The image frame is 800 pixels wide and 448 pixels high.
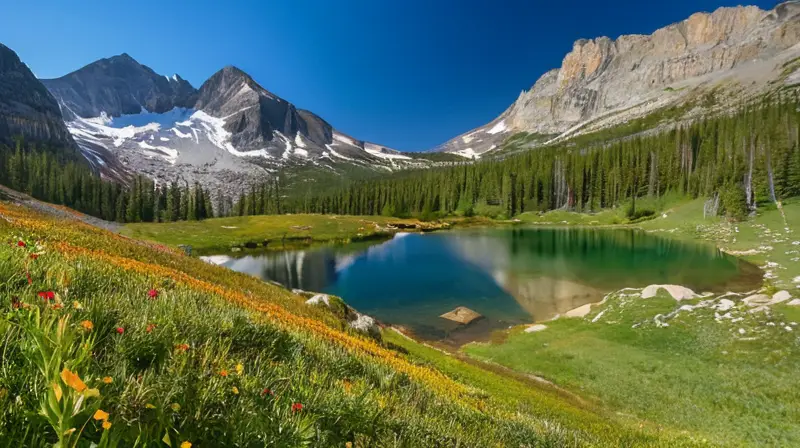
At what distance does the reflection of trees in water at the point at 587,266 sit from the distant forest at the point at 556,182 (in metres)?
37.0

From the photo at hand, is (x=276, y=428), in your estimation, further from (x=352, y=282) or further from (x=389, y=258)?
(x=389, y=258)

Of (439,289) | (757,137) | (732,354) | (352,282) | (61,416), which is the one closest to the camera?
(61,416)

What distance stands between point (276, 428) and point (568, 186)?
176834 mm

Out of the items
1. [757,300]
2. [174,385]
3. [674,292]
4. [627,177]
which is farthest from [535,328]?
[627,177]

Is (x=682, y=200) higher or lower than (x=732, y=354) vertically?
higher

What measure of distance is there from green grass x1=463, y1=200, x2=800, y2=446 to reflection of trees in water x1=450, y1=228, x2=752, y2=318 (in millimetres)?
8114

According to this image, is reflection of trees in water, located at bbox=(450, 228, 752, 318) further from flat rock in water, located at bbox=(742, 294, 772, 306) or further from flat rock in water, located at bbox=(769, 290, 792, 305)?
flat rock in water, located at bbox=(769, 290, 792, 305)

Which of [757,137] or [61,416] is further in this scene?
[757,137]

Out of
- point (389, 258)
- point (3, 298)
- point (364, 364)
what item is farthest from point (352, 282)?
point (3, 298)

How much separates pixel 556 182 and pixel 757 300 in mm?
150531

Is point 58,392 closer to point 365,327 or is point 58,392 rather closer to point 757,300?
point 365,327

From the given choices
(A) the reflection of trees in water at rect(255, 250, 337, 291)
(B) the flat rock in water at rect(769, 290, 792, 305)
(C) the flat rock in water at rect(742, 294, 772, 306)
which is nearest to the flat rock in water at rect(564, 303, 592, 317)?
(C) the flat rock in water at rect(742, 294, 772, 306)

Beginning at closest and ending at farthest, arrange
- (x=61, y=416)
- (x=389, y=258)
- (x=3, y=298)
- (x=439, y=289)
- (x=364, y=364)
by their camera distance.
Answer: (x=61, y=416), (x=3, y=298), (x=364, y=364), (x=439, y=289), (x=389, y=258)

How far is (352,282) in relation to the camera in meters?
50.9
